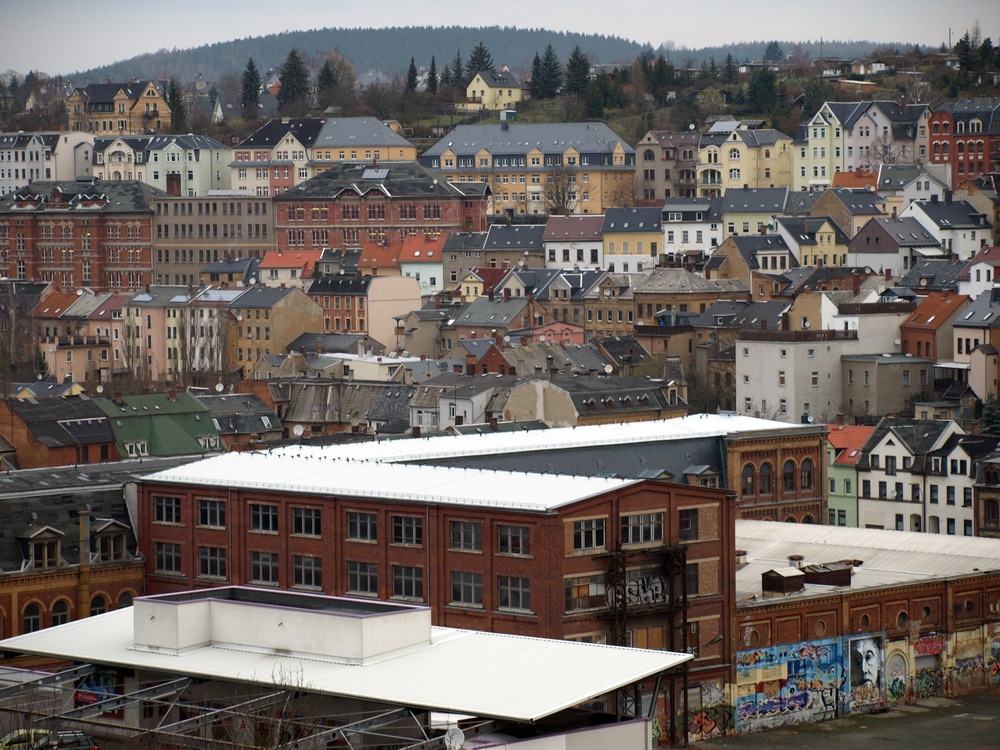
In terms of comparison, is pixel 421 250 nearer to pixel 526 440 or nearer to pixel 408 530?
pixel 526 440

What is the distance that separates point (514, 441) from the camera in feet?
252

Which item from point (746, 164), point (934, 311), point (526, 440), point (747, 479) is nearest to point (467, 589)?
point (526, 440)

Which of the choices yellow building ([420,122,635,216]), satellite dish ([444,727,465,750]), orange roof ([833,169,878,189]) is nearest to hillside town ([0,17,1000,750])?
satellite dish ([444,727,465,750])

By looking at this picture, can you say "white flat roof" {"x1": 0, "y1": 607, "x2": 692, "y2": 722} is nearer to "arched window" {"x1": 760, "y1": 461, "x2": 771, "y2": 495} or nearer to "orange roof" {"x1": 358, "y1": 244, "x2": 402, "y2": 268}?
"arched window" {"x1": 760, "y1": 461, "x2": 771, "y2": 495}

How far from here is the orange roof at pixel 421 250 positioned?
170 metres

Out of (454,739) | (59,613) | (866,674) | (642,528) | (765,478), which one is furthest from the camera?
(765,478)

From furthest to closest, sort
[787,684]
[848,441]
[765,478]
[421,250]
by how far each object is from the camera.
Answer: [421,250] < [848,441] < [765,478] < [787,684]

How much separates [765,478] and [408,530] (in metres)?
22.9

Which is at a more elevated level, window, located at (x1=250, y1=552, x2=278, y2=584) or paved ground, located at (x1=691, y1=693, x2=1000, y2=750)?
window, located at (x1=250, y1=552, x2=278, y2=584)

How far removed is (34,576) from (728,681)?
19.6 meters

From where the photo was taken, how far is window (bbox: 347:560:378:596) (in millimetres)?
64438

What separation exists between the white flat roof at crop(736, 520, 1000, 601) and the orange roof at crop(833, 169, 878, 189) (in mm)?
98294

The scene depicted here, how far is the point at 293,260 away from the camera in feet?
557

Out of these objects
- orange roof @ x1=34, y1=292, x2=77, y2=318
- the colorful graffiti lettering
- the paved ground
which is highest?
orange roof @ x1=34, y1=292, x2=77, y2=318
